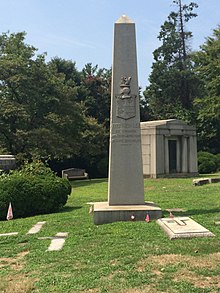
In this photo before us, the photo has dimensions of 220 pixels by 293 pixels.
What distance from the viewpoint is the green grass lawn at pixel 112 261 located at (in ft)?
13.5

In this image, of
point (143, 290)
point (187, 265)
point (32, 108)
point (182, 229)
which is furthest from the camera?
point (32, 108)

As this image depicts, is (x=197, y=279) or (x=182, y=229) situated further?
(x=182, y=229)

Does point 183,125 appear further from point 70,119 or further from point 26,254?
point 26,254

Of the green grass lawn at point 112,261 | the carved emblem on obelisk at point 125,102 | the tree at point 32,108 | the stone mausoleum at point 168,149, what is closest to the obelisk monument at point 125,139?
the carved emblem on obelisk at point 125,102

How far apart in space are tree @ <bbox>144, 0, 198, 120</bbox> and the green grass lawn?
28796 millimetres

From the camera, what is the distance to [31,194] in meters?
9.89

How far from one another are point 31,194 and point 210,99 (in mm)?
20123

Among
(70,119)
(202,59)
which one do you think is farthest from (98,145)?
(202,59)

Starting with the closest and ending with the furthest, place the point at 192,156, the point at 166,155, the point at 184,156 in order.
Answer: the point at 166,155, the point at 184,156, the point at 192,156

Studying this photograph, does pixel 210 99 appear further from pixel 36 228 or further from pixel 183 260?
pixel 183 260

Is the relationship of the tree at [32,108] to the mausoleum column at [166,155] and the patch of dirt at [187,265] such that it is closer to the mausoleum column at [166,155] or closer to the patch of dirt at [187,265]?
the mausoleum column at [166,155]

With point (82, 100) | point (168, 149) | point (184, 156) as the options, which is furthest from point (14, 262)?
point (82, 100)

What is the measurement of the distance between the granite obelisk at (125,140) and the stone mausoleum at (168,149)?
13537mm

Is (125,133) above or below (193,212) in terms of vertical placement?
above
